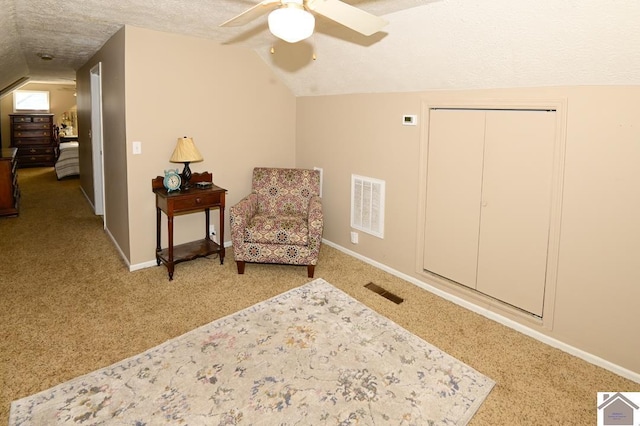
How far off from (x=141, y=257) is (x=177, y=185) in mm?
823

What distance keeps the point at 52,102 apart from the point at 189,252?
9503 mm

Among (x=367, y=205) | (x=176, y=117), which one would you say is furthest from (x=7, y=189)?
(x=367, y=205)

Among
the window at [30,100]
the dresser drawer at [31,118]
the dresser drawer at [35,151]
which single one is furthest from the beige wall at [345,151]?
the window at [30,100]

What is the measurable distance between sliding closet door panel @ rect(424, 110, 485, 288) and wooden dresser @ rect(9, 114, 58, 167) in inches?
404

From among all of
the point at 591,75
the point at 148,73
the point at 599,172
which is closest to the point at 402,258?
the point at 599,172

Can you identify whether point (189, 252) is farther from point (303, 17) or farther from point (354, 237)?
point (303, 17)

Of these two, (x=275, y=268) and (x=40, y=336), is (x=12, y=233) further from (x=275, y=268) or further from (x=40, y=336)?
(x=275, y=268)

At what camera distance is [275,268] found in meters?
4.01

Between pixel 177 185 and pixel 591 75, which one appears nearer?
pixel 591 75

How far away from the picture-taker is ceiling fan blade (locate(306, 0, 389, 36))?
1.82 m

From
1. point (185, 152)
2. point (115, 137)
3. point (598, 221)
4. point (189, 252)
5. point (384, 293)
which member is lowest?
point (384, 293)

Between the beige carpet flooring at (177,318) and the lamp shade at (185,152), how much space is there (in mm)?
1049

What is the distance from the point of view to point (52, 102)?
423 inches

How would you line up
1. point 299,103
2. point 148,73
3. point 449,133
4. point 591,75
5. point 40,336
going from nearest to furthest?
point 591,75, point 40,336, point 449,133, point 148,73, point 299,103
